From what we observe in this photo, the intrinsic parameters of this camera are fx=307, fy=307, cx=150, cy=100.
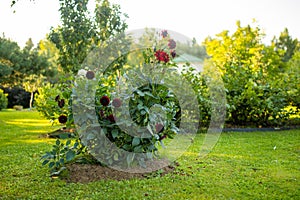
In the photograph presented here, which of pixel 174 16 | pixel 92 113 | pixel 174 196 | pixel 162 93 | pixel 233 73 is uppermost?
pixel 174 16

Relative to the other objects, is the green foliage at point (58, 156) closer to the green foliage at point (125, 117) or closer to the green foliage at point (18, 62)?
the green foliage at point (125, 117)

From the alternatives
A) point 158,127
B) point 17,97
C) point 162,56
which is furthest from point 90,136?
point 17,97

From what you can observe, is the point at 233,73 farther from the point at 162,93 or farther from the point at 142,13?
the point at 162,93

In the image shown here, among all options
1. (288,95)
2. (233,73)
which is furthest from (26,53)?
(288,95)

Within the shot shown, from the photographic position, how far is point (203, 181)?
3.29m

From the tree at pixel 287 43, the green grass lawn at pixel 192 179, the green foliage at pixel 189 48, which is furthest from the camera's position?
the tree at pixel 287 43

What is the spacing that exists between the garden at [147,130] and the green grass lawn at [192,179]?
0.4 inches

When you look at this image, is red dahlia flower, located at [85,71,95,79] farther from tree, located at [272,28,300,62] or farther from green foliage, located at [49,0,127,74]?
tree, located at [272,28,300,62]

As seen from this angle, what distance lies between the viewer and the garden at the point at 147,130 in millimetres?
3115

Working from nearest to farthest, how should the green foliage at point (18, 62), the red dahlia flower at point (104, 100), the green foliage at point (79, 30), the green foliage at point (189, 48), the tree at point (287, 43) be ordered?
1. the red dahlia flower at point (104, 100)
2. the green foliage at point (189, 48)
3. the green foliage at point (79, 30)
4. the green foliage at point (18, 62)
5. the tree at point (287, 43)

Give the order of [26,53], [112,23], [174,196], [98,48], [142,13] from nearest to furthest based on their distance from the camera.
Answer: [174,196] → [142,13] → [98,48] → [112,23] → [26,53]

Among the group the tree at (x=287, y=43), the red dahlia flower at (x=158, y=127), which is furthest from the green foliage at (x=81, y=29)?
the tree at (x=287, y=43)

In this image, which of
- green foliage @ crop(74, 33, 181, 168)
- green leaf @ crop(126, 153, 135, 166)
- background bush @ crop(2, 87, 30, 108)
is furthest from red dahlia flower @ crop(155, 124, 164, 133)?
background bush @ crop(2, 87, 30, 108)

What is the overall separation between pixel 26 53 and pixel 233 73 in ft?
35.1
